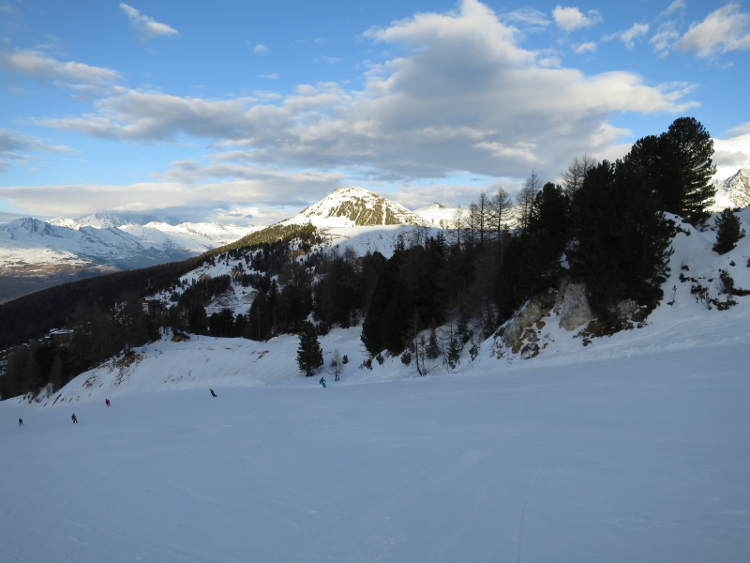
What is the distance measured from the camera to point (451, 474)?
9180 millimetres

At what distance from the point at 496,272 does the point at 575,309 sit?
9688 millimetres

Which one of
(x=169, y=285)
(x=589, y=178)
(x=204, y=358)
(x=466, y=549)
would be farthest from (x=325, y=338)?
(x=169, y=285)

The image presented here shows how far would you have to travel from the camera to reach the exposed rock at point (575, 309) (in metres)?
24.5

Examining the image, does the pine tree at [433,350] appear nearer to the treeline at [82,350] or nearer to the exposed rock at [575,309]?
the exposed rock at [575,309]

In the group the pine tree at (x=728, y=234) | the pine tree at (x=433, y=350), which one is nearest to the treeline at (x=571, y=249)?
the pine tree at (x=433, y=350)

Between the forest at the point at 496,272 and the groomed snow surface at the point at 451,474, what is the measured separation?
5.13 meters

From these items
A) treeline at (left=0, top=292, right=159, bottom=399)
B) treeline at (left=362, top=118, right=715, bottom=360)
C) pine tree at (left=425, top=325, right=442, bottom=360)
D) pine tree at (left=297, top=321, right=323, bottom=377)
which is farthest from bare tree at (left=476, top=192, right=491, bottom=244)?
treeline at (left=0, top=292, right=159, bottom=399)

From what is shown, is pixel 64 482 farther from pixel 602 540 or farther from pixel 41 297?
pixel 41 297

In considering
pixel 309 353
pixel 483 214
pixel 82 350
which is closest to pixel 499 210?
pixel 483 214

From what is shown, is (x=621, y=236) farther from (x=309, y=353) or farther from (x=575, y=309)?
(x=309, y=353)

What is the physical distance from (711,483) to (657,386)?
7.74 meters

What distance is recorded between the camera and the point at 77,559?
797 cm

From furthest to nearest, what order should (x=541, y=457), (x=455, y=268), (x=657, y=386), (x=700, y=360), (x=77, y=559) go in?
(x=455, y=268) → (x=700, y=360) → (x=657, y=386) → (x=541, y=457) → (x=77, y=559)

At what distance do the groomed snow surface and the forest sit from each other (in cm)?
513
